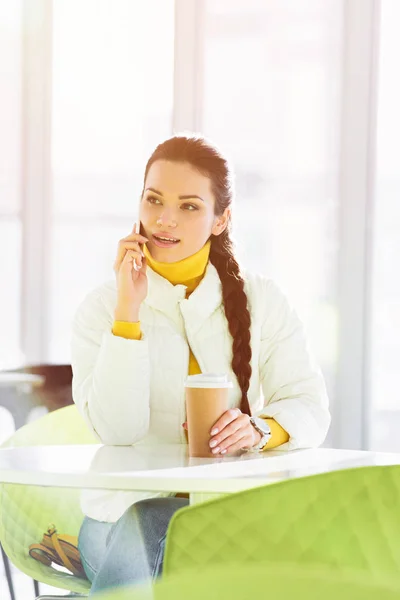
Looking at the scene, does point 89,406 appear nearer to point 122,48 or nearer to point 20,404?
point 20,404

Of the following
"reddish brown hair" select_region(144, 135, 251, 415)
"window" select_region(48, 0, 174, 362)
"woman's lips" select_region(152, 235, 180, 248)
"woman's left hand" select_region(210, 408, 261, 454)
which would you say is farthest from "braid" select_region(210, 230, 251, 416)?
"window" select_region(48, 0, 174, 362)

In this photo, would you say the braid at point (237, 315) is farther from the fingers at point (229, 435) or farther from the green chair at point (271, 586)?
the green chair at point (271, 586)

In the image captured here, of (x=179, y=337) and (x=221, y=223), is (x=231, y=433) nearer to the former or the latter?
(x=179, y=337)

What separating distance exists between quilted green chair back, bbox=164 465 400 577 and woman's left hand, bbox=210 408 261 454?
0.68 metres

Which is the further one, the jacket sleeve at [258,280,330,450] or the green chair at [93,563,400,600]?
the jacket sleeve at [258,280,330,450]

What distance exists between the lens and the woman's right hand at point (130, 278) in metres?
1.76

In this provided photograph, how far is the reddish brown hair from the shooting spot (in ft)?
6.07

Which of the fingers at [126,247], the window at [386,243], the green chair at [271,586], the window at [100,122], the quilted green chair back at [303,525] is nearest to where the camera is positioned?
the green chair at [271,586]

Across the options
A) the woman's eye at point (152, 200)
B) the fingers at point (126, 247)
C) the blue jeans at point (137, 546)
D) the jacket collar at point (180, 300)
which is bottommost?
the blue jeans at point (137, 546)

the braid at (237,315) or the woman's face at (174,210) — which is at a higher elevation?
the woman's face at (174,210)

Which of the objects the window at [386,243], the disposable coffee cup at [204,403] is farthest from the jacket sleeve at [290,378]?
the window at [386,243]

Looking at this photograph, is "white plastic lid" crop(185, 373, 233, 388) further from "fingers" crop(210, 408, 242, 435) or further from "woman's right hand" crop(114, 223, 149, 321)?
"woman's right hand" crop(114, 223, 149, 321)

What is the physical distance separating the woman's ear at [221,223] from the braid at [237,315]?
5 cm

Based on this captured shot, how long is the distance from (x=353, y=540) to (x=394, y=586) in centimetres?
27
